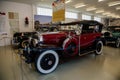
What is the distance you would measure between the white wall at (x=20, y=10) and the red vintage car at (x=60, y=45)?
468cm

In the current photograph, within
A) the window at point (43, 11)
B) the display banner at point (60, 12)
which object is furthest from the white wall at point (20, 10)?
the display banner at point (60, 12)

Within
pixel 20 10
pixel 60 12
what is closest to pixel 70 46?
pixel 60 12

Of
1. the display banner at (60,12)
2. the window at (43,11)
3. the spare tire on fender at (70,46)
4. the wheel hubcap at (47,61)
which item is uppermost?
the window at (43,11)

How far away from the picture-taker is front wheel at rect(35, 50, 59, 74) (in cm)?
267

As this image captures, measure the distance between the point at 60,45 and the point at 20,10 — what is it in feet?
20.5

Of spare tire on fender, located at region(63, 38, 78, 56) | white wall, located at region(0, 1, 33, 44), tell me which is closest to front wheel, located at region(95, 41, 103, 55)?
spare tire on fender, located at region(63, 38, 78, 56)

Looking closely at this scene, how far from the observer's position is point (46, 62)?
112 inches

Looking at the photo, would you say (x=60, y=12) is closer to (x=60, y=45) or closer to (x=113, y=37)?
(x=60, y=45)

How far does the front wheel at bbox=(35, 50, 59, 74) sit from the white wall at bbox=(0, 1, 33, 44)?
618 cm

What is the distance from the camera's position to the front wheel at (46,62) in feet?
8.76

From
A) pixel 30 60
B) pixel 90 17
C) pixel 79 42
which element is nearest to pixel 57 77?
pixel 30 60

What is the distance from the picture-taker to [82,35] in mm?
3918

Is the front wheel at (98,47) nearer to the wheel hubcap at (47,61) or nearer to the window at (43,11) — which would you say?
the wheel hubcap at (47,61)

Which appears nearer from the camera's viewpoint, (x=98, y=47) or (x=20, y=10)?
(x=98, y=47)
